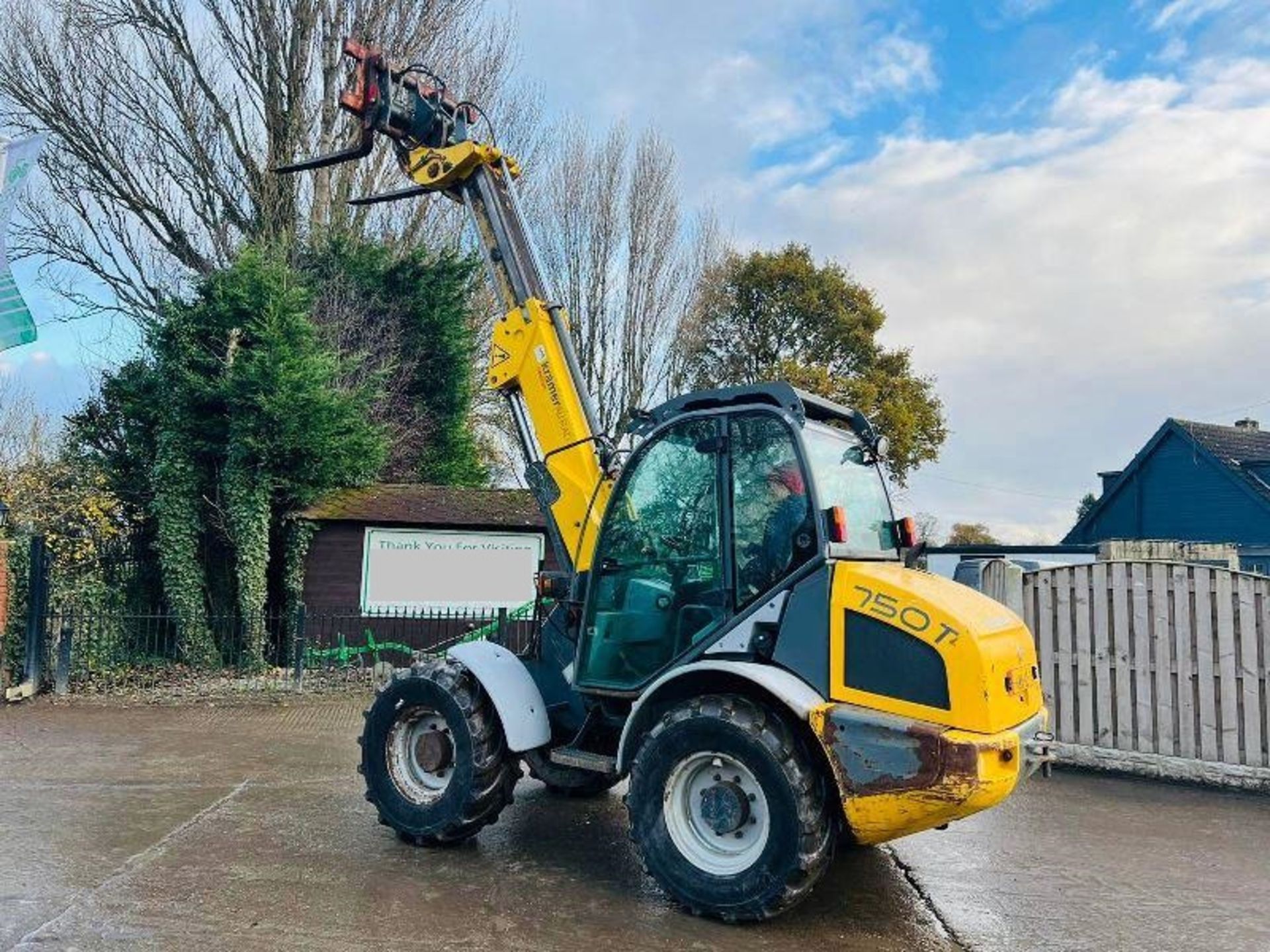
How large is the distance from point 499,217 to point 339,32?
13737mm

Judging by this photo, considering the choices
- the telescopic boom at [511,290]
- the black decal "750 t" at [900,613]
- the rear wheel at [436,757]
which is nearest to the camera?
the black decal "750 t" at [900,613]

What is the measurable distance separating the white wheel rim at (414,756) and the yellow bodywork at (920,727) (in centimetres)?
238

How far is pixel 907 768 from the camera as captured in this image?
3.96 meters

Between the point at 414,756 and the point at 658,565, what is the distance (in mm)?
1922

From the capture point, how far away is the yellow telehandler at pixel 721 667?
4070 millimetres

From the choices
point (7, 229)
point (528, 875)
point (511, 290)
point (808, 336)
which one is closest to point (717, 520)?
point (528, 875)

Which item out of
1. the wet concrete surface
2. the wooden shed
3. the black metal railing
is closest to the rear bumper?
the wet concrete surface

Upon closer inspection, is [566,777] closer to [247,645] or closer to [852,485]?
[852,485]

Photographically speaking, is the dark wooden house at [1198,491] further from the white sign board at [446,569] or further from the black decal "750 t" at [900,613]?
the black decal "750 t" at [900,613]

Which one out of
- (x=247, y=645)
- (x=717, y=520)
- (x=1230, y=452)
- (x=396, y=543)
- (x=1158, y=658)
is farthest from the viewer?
(x=1230, y=452)

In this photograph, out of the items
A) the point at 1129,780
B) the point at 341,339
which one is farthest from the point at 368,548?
the point at 1129,780

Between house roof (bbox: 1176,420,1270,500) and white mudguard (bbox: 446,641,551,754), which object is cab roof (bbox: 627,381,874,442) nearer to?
white mudguard (bbox: 446,641,551,754)

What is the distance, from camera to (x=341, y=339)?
52.7 ft

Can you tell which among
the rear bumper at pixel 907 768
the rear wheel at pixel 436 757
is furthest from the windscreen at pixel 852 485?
the rear wheel at pixel 436 757
